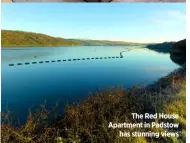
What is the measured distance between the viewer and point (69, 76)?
2.17 m

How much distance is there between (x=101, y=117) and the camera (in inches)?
83.2

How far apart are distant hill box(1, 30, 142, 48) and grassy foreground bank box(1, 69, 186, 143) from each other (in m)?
0.34

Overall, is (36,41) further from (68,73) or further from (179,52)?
(179,52)

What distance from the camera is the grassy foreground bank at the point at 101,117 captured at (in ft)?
6.77

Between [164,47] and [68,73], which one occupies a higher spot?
[164,47]

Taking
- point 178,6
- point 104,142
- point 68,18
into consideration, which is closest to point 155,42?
point 178,6

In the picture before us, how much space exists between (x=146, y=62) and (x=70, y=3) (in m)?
0.66

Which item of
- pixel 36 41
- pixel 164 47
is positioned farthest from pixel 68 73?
pixel 164 47

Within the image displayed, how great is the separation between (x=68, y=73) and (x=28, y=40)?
35cm

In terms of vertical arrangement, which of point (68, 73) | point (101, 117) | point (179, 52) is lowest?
point (101, 117)

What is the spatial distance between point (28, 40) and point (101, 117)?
0.71m

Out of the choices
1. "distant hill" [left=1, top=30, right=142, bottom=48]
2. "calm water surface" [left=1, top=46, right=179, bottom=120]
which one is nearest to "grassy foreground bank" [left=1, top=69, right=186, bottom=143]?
"calm water surface" [left=1, top=46, right=179, bottom=120]

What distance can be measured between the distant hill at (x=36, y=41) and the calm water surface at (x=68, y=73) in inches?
1.3

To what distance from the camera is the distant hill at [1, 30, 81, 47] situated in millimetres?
2076
